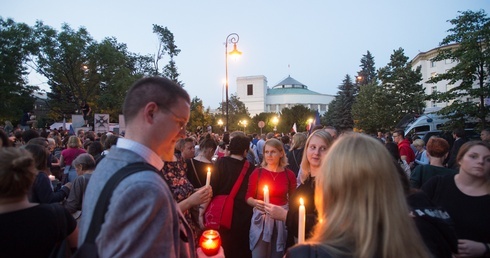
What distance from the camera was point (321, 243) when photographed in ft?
4.85

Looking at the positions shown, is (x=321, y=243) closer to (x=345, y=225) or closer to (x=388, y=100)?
(x=345, y=225)

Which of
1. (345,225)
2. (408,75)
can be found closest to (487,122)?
(408,75)

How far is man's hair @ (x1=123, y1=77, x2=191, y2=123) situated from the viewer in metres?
1.74

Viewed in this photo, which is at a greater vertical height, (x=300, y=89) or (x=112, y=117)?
(x=300, y=89)

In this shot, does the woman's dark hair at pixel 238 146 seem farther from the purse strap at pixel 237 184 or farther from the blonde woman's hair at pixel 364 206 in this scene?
the blonde woman's hair at pixel 364 206

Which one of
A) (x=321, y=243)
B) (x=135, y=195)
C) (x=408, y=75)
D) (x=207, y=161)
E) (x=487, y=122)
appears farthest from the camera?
(x=408, y=75)

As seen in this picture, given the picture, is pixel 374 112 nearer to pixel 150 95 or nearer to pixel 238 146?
pixel 238 146

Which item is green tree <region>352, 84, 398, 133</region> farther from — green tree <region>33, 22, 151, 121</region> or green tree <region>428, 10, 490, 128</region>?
green tree <region>33, 22, 151, 121</region>

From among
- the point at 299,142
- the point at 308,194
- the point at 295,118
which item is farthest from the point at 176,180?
the point at 295,118

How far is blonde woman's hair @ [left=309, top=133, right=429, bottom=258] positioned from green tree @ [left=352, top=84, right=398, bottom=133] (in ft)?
116

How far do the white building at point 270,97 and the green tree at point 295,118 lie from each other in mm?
39378

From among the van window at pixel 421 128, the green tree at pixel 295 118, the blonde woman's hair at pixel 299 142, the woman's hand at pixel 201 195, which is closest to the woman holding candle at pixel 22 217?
the woman's hand at pixel 201 195

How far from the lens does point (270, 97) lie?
4277 inches

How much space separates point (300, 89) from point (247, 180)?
114 meters
